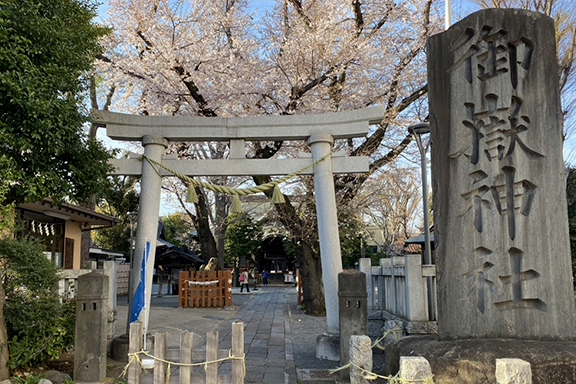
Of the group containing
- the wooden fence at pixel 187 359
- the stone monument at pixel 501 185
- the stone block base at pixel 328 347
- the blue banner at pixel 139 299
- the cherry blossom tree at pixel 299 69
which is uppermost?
the cherry blossom tree at pixel 299 69

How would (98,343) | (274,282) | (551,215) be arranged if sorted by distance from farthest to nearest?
(274,282)
(98,343)
(551,215)

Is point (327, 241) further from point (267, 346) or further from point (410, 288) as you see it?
point (267, 346)

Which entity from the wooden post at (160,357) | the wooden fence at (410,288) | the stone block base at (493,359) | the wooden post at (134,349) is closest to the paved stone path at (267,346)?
the wooden post at (160,357)

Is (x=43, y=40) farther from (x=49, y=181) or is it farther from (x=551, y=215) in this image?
(x=551, y=215)

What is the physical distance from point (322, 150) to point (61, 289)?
4.92m

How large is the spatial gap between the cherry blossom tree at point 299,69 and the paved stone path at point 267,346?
210cm

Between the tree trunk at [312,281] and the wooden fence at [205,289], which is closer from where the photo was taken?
the tree trunk at [312,281]

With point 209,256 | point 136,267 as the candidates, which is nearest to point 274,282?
point 209,256

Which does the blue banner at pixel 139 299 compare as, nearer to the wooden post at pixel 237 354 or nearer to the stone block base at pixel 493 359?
the wooden post at pixel 237 354

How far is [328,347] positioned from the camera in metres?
7.54

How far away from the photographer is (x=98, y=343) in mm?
5598

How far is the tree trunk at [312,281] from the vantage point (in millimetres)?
14766

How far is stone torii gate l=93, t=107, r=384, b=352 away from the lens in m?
8.08

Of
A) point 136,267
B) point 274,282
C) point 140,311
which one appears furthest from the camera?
point 274,282
